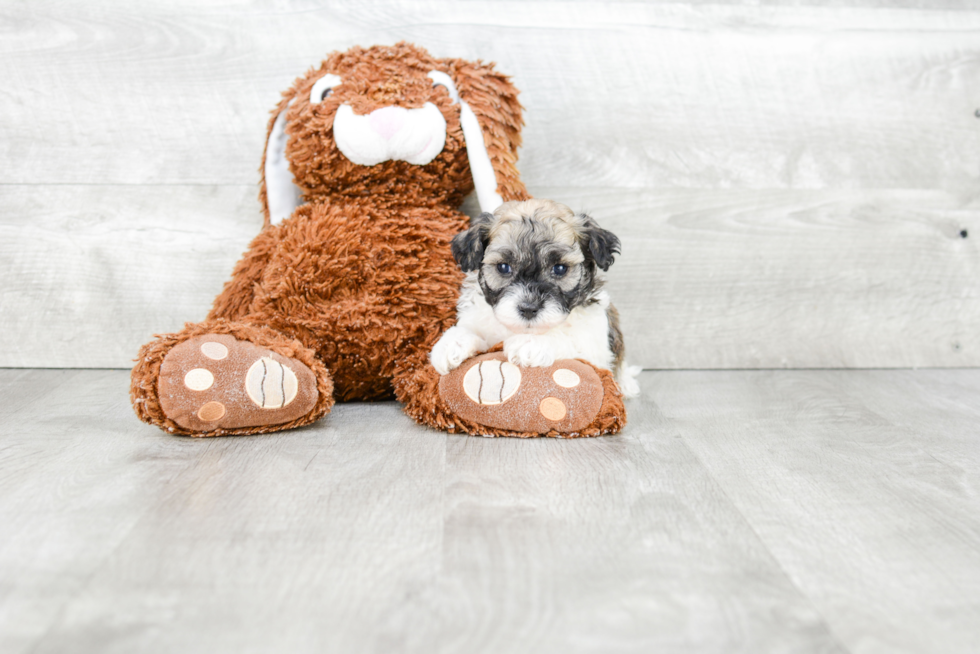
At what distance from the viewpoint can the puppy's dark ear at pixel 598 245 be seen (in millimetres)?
1809

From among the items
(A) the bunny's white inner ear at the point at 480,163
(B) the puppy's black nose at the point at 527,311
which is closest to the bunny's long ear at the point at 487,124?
(A) the bunny's white inner ear at the point at 480,163

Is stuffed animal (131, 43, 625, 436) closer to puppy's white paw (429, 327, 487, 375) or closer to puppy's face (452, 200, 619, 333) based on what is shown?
puppy's white paw (429, 327, 487, 375)

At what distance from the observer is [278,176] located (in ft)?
7.34

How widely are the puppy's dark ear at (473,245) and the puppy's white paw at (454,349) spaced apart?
0.54ft

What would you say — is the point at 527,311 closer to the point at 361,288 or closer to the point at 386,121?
the point at 361,288

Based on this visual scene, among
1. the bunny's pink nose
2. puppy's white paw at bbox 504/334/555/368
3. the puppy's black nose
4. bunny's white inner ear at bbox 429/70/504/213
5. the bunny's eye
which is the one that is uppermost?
the bunny's eye

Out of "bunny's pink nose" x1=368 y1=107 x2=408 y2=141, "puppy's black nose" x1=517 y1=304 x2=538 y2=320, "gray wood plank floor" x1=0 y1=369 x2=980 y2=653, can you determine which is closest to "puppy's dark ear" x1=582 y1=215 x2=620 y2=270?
"puppy's black nose" x1=517 y1=304 x2=538 y2=320

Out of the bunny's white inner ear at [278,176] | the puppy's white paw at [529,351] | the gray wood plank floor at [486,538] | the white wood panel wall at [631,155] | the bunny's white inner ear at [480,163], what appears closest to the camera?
the gray wood plank floor at [486,538]

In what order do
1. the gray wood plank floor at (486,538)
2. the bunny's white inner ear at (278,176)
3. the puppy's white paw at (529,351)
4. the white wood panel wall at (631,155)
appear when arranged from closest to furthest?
the gray wood plank floor at (486,538)
the puppy's white paw at (529,351)
the bunny's white inner ear at (278,176)
the white wood panel wall at (631,155)

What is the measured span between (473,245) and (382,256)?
0.34 m

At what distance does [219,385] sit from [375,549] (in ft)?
2.27

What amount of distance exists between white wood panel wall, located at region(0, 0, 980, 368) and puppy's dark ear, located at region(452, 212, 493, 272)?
2.49 feet

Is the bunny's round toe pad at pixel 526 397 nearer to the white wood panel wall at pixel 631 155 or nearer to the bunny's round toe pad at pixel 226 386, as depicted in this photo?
the bunny's round toe pad at pixel 226 386

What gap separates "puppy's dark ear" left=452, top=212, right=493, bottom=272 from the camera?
6.01 ft
